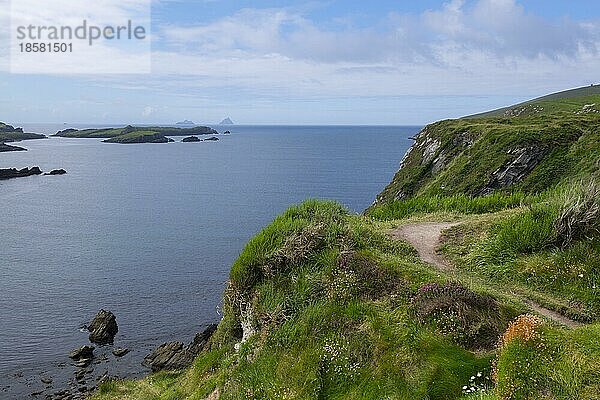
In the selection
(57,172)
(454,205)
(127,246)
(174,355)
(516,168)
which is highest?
(516,168)

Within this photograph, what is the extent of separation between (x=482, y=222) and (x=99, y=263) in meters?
42.9

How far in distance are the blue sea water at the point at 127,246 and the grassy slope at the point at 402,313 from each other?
19863 mm

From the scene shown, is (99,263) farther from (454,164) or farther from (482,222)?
(482,222)

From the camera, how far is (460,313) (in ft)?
38.5

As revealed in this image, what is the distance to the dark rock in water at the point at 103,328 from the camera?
36.0 meters

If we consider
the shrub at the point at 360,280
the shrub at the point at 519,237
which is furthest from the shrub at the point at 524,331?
the shrub at the point at 519,237

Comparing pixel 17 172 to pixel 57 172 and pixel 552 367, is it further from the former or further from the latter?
pixel 552 367

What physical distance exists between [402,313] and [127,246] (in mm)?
50918

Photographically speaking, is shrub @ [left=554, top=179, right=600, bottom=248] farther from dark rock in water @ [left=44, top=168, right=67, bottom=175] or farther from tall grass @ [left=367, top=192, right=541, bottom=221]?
dark rock in water @ [left=44, top=168, right=67, bottom=175]

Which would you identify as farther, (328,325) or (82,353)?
(82,353)

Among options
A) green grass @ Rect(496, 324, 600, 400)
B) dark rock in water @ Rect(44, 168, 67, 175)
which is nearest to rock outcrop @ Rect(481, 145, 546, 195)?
green grass @ Rect(496, 324, 600, 400)

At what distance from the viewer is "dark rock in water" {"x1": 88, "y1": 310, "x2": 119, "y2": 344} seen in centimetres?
3600

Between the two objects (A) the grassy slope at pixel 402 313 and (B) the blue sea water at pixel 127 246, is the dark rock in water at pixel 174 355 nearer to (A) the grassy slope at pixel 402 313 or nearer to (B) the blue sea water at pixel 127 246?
(B) the blue sea water at pixel 127 246

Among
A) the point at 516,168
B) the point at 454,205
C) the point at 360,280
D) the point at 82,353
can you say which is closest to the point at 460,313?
the point at 360,280
